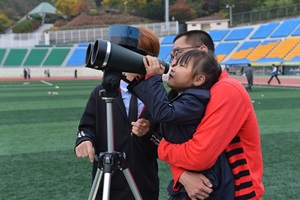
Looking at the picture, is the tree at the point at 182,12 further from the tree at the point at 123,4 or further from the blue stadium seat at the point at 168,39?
the blue stadium seat at the point at 168,39

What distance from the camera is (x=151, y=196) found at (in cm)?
239

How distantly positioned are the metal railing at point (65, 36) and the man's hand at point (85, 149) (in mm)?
49816

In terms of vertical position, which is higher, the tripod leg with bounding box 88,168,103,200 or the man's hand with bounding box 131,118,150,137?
the man's hand with bounding box 131,118,150,137

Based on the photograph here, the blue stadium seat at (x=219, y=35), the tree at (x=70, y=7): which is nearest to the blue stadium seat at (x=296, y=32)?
the blue stadium seat at (x=219, y=35)

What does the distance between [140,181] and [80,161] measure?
3698 mm

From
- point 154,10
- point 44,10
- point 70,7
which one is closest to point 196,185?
point 154,10

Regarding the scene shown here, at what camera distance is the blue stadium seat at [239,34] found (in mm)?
45312

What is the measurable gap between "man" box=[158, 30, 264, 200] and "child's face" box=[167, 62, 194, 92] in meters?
0.08

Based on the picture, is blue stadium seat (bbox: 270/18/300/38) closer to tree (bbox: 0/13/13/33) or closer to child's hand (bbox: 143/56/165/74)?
child's hand (bbox: 143/56/165/74)

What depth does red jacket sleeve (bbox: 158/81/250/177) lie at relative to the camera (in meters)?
1.65

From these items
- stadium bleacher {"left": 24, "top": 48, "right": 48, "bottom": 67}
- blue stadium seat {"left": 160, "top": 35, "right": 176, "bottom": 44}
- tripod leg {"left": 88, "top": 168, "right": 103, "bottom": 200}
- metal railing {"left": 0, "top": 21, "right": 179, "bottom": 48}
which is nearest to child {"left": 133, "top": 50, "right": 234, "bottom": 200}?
tripod leg {"left": 88, "top": 168, "right": 103, "bottom": 200}

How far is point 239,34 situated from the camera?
46.1m

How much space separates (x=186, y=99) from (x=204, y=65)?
0.57ft

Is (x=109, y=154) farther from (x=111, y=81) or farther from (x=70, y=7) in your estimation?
(x=70, y=7)
